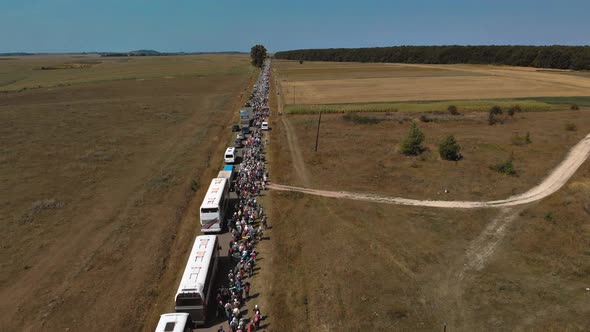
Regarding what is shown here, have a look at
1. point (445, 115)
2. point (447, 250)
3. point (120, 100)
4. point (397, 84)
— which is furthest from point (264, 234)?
point (397, 84)

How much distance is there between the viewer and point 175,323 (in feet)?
58.4

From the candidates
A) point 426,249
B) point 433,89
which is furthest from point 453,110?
point 426,249

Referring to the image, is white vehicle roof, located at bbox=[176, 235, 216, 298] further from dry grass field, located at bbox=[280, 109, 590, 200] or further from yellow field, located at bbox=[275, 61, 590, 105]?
yellow field, located at bbox=[275, 61, 590, 105]

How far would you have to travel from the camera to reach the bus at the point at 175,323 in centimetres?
1758

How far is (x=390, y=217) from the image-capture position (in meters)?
32.5

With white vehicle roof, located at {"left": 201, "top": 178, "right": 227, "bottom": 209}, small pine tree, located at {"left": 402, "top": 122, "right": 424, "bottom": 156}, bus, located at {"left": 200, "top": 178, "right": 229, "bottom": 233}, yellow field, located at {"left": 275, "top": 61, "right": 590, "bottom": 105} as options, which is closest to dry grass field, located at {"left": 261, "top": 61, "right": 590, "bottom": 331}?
small pine tree, located at {"left": 402, "top": 122, "right": 424, "bottom": 156}

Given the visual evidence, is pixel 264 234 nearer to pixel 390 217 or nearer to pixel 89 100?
pixel 390 217

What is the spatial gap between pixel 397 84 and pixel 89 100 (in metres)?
99.9

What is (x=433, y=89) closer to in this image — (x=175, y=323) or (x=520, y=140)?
(x=520, y=140)

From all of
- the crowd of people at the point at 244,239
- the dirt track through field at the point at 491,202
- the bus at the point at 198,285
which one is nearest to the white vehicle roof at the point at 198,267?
the bus at the point at 198,285

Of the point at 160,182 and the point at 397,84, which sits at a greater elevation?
the point at 397,84

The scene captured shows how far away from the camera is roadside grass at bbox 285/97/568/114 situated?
8350cm

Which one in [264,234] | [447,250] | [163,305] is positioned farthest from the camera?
[264,234]

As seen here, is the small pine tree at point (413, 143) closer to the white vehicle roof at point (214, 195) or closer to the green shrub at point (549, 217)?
the green shrub at point (549, 217)
